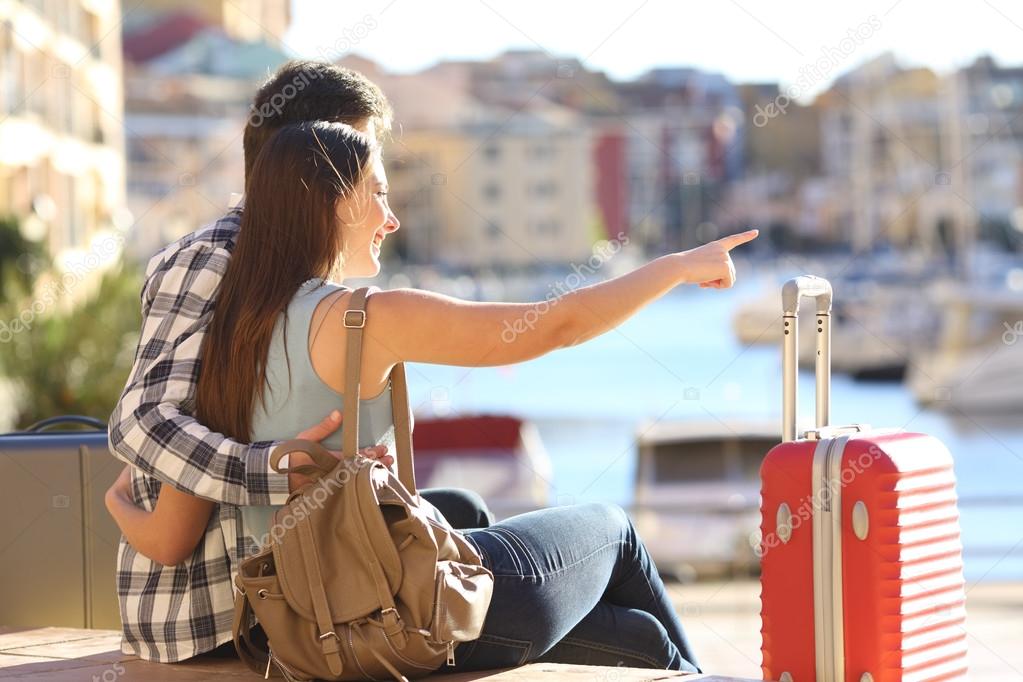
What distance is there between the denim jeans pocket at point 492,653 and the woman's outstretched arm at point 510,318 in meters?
0.40

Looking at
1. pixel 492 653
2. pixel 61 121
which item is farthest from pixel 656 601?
pixel 61 121

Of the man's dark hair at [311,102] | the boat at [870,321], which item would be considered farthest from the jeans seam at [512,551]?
the boat at [870,321]

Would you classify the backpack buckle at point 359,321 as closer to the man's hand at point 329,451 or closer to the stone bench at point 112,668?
the man's hand at point 329,451

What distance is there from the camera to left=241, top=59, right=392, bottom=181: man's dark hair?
7.02 feet

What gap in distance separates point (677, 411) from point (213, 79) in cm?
4402

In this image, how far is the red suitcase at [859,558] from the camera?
183 cm

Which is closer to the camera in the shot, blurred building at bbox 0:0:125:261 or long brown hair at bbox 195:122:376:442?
long brown hair at bbox 195:122:376:442

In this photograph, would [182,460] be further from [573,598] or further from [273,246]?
[573,598]

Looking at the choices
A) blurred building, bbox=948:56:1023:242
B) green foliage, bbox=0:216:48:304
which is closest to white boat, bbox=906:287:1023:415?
blurred building, bbox=948:56:1023:242

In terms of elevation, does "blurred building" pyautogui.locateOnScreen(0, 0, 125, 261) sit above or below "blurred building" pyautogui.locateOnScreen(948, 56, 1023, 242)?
below

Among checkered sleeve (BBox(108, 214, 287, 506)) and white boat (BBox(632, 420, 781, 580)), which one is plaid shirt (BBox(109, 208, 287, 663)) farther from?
white boat (BBox(632, 420, 781, 580))

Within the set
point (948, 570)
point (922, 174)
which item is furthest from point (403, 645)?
point (922, 174)

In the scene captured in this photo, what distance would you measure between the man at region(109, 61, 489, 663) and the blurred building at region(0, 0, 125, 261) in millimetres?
11308

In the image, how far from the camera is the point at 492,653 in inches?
75.7
